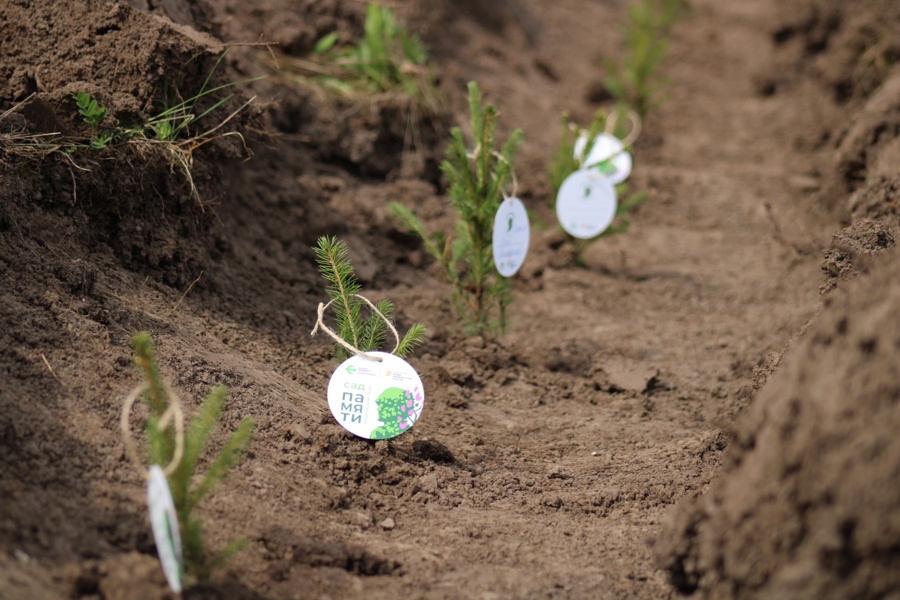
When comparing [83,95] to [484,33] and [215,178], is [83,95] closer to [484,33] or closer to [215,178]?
[215,178]

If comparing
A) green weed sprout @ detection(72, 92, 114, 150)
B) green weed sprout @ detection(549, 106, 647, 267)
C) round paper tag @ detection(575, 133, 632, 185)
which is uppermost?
round paper tag @ detection(575, 133, 632, 185)

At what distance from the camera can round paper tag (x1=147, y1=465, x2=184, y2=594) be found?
5.27 feet

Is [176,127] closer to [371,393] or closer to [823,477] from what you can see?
[371,393]

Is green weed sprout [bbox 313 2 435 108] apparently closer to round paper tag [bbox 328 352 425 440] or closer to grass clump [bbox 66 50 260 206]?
grass clump [bbox 66 50 260 206]

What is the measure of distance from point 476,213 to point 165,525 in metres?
1.73

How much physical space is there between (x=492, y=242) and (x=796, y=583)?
1.76m

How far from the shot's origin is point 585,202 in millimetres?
3846

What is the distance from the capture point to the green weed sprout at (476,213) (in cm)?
295

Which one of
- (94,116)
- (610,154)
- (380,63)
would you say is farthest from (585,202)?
(94,116)

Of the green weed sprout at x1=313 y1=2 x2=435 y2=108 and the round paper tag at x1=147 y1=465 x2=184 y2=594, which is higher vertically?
the green weed sprout at x1=313 y1=2 x2=435 y2=108

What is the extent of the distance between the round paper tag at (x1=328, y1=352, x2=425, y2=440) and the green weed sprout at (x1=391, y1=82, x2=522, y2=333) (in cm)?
80

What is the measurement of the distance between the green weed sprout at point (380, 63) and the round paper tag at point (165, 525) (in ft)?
9.68

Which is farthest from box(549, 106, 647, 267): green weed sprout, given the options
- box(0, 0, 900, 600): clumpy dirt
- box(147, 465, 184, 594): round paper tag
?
box(147, 465, 184, 594): round paper tag

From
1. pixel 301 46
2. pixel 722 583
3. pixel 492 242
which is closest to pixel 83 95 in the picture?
pixel 492 242
